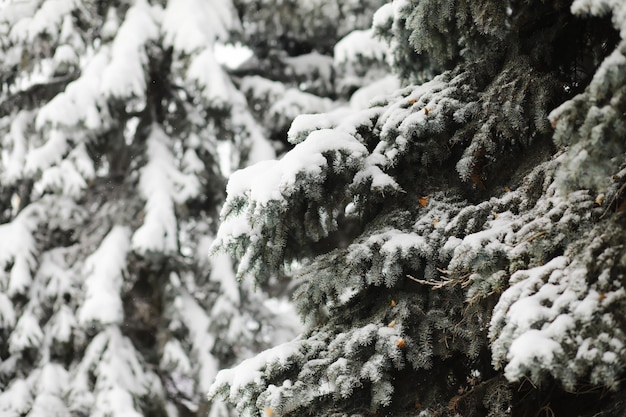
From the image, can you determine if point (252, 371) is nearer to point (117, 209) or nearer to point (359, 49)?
point (117, 209)

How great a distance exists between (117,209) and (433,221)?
4454mm

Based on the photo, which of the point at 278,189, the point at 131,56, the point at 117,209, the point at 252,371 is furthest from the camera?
the point at 117,209

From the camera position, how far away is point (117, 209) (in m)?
6.02

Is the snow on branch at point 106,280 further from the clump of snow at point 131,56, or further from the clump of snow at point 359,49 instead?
the clump of snow at point 359,49

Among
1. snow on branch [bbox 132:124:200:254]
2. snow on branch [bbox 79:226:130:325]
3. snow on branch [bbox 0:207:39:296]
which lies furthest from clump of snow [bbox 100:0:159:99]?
snow on branch [bbox 0:207:39:296]

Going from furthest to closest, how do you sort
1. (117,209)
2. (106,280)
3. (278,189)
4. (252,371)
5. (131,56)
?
(117,209)
(131,56)
(106,280)
(252,371)
(278,189)

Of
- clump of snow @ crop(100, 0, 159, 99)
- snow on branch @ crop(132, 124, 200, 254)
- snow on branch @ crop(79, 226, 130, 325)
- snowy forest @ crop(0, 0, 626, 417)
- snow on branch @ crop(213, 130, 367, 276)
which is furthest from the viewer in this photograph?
snow on branch @ crop(132, 124, 200, 254)

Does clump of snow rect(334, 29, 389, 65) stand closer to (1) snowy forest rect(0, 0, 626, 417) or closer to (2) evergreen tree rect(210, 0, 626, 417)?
(1) snowy forest rect(0, 0, 626, 417)

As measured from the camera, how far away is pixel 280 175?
2.22 m

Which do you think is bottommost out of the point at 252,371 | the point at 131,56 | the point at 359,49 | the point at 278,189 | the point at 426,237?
the point at 252,371

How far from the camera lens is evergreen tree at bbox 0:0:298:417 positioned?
17.4ft

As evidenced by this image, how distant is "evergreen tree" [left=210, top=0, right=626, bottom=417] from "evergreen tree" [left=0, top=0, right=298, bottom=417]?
3.16 metres

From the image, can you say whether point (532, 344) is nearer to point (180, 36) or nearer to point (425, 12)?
→ point (425, 12)

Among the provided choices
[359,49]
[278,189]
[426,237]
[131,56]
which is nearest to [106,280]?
[131,56]
